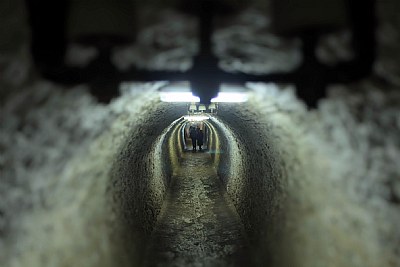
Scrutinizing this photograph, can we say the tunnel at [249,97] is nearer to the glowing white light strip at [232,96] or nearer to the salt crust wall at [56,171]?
the salt crust wall at [56,171]

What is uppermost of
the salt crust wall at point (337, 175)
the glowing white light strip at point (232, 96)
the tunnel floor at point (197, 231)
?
the glowing white light strip at point (232, 96)

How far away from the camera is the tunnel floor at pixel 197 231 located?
22.9ft

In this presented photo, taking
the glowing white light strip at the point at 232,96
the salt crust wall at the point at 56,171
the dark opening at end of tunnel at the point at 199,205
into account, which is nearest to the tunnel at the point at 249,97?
the salt crust wall at the point at 56,171

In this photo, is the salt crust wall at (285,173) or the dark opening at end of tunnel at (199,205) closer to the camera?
the salt crust wall at (285,173)

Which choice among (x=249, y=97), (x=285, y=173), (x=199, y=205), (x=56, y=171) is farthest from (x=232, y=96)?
(x=199, y=205)

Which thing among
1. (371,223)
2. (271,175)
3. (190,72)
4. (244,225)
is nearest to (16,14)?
(190,72)

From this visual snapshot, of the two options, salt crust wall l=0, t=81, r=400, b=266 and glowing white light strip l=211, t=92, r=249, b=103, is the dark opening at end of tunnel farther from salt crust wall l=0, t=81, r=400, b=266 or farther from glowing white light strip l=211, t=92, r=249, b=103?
glowing white light strip l=211, t=92, r=249, b=103

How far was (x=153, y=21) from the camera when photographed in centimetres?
279

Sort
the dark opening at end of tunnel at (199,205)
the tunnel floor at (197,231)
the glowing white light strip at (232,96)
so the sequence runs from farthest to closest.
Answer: the tunnel floor at (197,231) → the dark opening at end of tunnel at (199,205) → the glowing white light strip at (232,96)

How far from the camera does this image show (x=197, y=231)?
855 cm

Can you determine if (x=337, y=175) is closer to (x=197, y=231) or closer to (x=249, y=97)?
(x=249, y=97)

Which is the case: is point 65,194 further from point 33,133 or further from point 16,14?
point 16,14

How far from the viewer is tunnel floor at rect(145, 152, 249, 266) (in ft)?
22.9

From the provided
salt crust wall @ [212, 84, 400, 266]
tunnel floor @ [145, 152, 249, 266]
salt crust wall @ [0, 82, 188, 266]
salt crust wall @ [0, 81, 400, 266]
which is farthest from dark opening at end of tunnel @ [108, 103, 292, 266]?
salt crust wall @ [0, 82, 188, 266]
